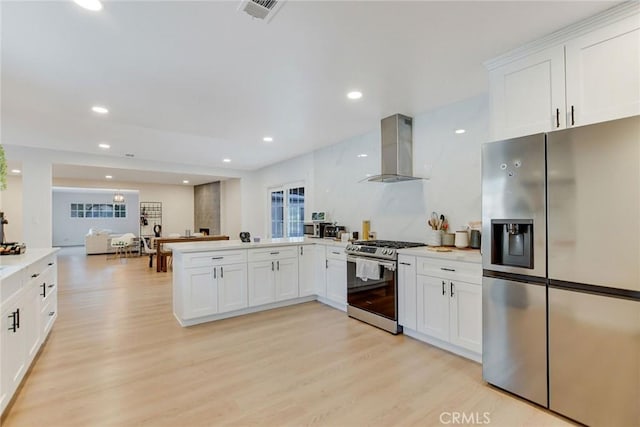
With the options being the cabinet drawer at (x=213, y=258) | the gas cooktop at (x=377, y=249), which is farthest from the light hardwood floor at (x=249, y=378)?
the gas cooktop at (x=377, y=249)

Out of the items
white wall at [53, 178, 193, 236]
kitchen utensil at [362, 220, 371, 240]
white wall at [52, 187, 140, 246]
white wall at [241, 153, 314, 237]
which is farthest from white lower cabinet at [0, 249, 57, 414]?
white wall at [52, 187, 140, 246]

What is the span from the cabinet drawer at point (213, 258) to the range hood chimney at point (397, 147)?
1.95 metres

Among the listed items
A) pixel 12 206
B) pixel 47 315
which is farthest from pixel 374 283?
pixel 12 206

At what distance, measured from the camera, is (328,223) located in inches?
194

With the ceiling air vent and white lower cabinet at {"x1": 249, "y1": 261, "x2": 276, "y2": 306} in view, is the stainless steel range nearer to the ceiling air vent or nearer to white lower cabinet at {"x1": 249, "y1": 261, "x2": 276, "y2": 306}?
white lower cabinet at {"x1": 249, "y1": 261, "x2": 276, "y2": 306}

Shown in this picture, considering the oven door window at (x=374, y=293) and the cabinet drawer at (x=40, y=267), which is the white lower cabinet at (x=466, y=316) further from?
the cabinet drawer at (x=40, y=267)

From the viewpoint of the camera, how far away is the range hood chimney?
3676 mm

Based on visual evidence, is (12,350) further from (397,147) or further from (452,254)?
(397,147)

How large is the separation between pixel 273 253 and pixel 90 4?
300cm

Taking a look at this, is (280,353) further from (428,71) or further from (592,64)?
(592,64)

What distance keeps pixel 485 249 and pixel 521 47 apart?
146 centimetres

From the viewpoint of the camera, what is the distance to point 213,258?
11.8 ft

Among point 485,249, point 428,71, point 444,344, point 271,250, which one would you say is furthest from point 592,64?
point 271,250

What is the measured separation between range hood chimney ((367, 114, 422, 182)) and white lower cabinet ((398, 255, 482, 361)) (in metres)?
1.10
